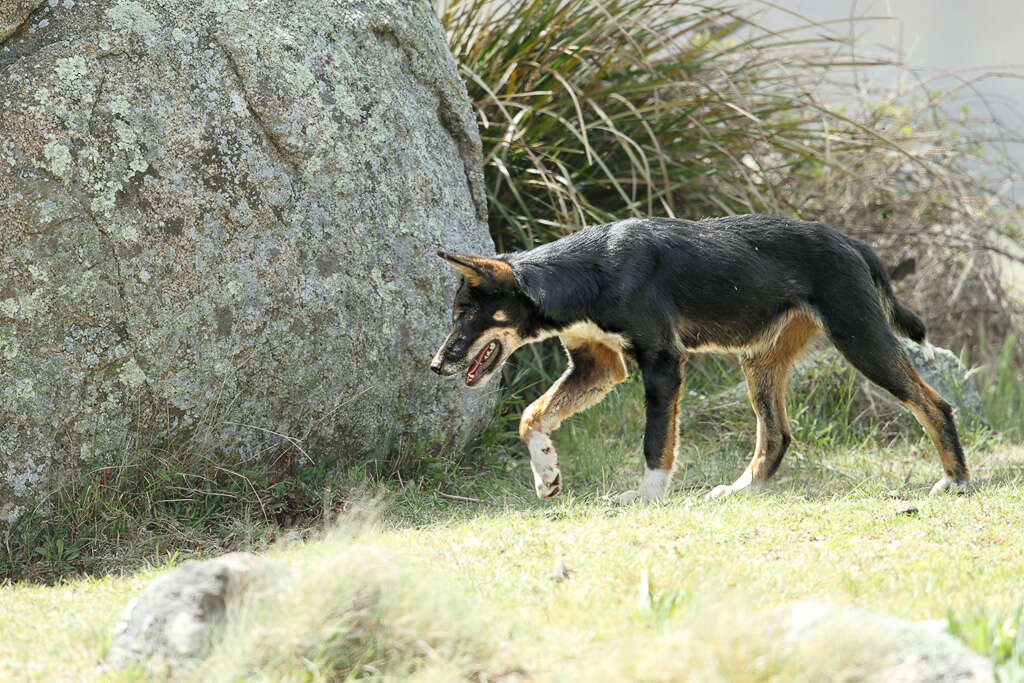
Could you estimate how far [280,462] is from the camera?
18.5ft

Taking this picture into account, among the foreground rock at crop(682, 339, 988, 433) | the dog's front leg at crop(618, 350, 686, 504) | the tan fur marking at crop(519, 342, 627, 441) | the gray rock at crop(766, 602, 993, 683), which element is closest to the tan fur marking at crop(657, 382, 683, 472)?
the dog's front leg at crop(618, 350, 686, 504)

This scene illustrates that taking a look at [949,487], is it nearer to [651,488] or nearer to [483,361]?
[651,488]

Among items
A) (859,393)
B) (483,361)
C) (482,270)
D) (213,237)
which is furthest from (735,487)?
(213,237)

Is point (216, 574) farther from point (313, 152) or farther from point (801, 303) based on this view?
point (801, 303)

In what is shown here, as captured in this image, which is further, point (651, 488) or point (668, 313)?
point (668, 313)

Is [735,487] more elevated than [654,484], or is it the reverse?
[654,484]

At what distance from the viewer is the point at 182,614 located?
3.16 m

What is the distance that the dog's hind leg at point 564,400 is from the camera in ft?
18.2

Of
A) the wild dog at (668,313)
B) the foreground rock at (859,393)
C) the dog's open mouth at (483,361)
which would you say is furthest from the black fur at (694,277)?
the foreground rock at (859,393)

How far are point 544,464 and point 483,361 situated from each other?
61 cm

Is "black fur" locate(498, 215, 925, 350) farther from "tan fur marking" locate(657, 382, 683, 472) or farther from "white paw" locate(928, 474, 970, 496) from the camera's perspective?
"white paw" locate(928, 474, 970, 496)

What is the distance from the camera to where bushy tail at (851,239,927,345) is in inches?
231

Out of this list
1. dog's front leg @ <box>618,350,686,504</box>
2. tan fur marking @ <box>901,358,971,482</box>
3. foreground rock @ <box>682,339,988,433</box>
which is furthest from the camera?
foreground rock @ <box>682,339,988,433</box>

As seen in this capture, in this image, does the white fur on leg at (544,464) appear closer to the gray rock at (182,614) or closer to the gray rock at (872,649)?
the gray rock at (182,614)
